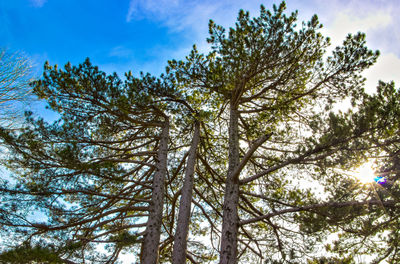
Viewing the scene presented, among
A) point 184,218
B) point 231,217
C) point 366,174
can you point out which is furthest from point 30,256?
point 366,174

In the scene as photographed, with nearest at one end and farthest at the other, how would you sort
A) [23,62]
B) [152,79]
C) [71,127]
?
[71,127], [152,79], [23,62]

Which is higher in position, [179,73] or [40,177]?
[179,73]

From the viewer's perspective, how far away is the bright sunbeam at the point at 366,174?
489 cm

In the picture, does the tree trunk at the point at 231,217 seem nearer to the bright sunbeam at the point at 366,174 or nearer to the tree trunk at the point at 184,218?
the tree trunk at the point at 184,218

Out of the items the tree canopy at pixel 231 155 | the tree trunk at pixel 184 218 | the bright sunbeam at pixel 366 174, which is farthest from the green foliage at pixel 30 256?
the bright sunbeam at pixel 366 174

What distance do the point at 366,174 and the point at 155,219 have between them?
17.1 ft

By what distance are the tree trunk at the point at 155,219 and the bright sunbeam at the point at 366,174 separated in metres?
4.91

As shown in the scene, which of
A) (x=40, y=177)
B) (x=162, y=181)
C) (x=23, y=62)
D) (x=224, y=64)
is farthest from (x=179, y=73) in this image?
(x=23, y=62)

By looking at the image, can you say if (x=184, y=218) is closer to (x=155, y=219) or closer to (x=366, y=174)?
(x=155, y=219)

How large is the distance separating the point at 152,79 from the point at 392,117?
20.2 ft

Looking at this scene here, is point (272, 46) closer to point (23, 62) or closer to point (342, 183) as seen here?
point (342, 183)

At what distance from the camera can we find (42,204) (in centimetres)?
506

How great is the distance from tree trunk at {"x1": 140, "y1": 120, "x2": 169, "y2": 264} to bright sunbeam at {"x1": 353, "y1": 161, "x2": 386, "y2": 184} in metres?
4.91

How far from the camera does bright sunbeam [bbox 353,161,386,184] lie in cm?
489
